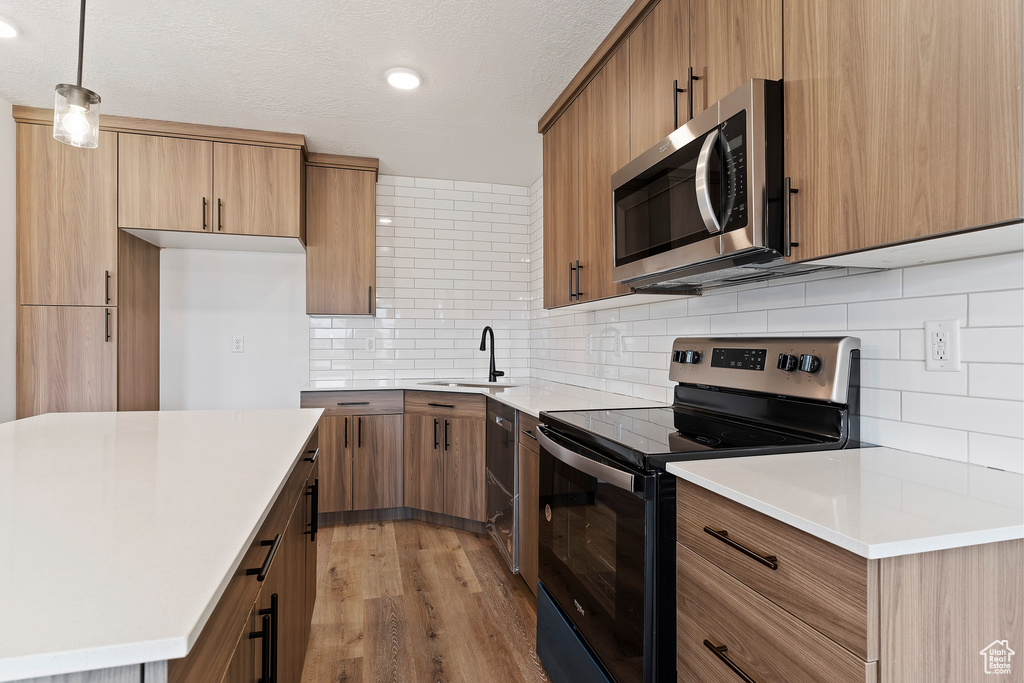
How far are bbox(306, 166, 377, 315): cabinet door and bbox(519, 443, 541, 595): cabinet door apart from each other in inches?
69.6

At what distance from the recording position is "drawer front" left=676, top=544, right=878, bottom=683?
2.59ft

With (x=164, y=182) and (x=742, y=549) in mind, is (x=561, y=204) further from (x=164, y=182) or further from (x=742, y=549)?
(x=164, y=182)

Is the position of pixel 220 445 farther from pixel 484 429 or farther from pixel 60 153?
pixel 60 153

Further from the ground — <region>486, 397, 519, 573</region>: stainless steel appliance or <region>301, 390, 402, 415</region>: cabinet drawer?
<region>301, 390, 402, 415</region>: cabinet drawer

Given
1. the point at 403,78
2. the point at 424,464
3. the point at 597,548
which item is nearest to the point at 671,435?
the point at 597,548

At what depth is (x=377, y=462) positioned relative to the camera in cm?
337

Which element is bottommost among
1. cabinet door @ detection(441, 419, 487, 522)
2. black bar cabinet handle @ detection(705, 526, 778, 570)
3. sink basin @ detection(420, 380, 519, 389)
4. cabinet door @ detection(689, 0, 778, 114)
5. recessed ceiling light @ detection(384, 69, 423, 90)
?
cabinet door @ detection(441, 419, 487, 522)

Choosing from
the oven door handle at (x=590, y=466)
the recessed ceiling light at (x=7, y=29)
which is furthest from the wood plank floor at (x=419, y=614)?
the recessed ceiling light at (x=7, y=29)

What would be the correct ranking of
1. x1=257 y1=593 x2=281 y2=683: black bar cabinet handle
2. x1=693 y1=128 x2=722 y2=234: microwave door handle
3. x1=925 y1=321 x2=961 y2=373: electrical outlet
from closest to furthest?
x1=257 y1=593 x2=281 y2=683: black bar cabinet handle, x1=925 y1=321 x2=961 y2=373: electrical outlet, x1=693 y1=128 x2=722 y2=234: microwave door handle

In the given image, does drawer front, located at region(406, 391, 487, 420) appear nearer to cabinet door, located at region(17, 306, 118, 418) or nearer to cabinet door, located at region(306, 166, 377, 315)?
cabinet door, located at region(306, 166, 377, 315)

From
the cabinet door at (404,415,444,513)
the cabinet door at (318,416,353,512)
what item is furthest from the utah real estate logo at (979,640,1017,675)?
the cabinet door at (318,416,353,512)

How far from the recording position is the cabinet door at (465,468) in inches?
125

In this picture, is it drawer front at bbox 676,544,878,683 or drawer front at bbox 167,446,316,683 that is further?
drawer front at bbox 676,544,878,683

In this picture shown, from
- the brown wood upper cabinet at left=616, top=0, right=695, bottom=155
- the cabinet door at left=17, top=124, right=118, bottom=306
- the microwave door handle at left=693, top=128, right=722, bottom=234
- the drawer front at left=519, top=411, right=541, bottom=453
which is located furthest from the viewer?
the cabinet door at left=17, top=124, right=118, bottom=306
